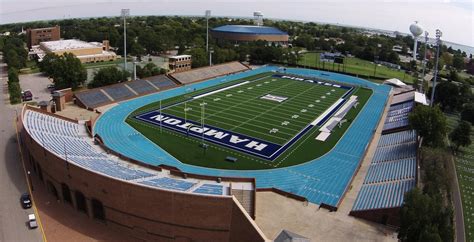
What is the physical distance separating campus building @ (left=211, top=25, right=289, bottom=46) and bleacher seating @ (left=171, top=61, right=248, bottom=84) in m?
43.1

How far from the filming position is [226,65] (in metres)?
78.1

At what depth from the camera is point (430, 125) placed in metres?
35.8

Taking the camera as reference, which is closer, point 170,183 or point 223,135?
point 170,183

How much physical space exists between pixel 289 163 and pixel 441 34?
2487 cm

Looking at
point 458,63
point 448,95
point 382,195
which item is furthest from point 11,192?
point 458,63

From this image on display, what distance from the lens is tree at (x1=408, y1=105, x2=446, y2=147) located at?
35.8m

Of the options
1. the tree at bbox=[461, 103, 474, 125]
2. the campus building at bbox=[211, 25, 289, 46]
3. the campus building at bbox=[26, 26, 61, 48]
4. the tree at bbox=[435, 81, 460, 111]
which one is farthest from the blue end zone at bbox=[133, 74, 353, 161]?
the campus building at bbox=[211, 25, 289, 46]

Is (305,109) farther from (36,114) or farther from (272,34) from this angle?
(272,34)

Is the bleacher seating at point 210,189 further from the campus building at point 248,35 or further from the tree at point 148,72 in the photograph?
the campus building at point 248,35

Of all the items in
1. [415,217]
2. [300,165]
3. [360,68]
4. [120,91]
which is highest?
[360,68]

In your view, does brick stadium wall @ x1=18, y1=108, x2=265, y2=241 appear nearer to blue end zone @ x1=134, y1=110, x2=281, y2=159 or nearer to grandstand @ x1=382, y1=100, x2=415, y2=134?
blue end zone @ x1=134, y1=110, x2=281, y2=159

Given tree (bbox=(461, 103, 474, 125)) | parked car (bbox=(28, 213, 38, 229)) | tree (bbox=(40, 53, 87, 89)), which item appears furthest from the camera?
tree (bbox=(40, 53, 87, 89))

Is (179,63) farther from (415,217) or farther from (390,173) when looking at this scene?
(415,217)

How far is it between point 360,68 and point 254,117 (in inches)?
2195
